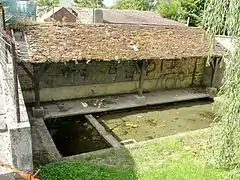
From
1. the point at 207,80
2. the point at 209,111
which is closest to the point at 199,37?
the point at 207,80

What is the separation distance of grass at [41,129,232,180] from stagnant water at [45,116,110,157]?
1159 mm

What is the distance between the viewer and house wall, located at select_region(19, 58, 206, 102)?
12594 millimetres

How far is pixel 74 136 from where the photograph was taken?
10.5 m

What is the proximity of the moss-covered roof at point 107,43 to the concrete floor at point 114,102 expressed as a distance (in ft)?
7.30

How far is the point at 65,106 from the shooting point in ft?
40.7

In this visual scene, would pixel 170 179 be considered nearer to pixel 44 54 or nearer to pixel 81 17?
pixel 44 54

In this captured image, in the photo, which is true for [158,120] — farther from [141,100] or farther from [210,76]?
[210,76]

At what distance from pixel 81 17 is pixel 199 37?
33.4ft

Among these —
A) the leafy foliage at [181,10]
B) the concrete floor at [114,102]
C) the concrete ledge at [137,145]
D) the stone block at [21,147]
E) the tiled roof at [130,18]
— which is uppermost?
the leafy foliage at [181,10]

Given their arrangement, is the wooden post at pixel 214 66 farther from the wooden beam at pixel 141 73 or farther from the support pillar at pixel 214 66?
the wooden beam at pixel 141 73

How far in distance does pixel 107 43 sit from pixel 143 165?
6.34 m

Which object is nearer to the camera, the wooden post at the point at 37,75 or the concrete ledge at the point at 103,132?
the concrete ledge at the point at 103,132

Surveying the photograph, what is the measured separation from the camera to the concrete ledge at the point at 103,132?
9.45m

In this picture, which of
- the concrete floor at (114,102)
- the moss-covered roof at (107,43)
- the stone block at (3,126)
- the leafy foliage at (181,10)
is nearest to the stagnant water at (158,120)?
the concrete floor at (114,102)
